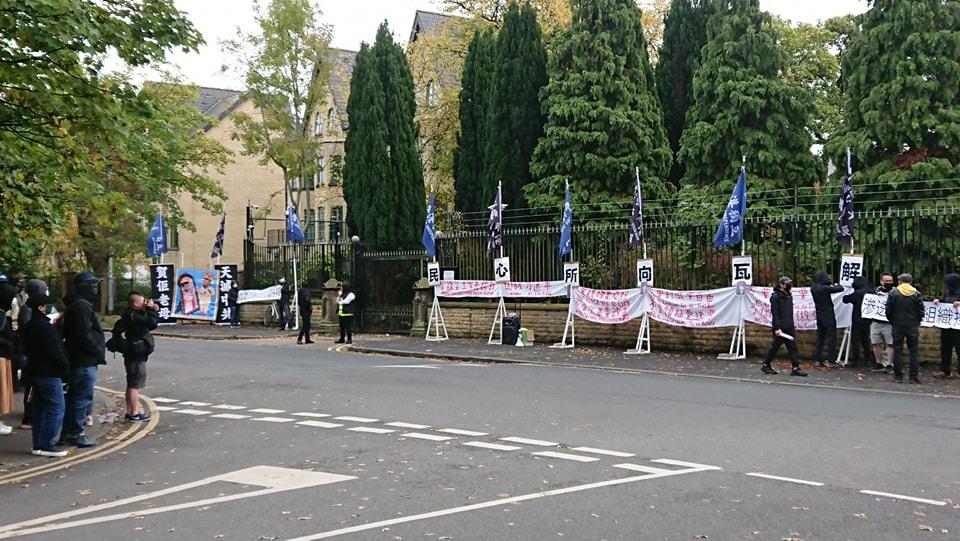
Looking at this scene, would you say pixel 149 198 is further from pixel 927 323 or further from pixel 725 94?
pixel 927 323

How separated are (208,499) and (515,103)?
2484 cm

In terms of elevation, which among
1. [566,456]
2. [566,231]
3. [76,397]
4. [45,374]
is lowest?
[566,456]

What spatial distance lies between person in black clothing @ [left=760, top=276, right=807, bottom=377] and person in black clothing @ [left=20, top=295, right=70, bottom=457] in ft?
38.5

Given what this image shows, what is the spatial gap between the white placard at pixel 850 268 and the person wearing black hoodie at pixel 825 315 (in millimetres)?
445

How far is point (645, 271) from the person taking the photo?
821 inches

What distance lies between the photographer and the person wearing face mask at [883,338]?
53.4 feet

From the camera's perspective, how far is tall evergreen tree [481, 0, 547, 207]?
1190 inches

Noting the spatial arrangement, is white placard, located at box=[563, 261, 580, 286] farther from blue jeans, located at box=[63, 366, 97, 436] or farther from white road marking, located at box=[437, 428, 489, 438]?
blue jeans, located at box=[63, 366, 97, 436]

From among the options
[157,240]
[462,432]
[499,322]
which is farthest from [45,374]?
[157,240]

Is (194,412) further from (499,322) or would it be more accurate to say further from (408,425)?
(499,322)

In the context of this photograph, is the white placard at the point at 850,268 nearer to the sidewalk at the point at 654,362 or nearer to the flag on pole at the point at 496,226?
the sidewalk at the point at 654,362

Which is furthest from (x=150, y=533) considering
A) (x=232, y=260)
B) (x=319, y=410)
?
(x=232, y=260)

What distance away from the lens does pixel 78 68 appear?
1005cm

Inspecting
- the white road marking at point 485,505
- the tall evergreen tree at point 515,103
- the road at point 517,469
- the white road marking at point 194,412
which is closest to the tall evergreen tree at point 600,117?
the tall evergreen tree at point 515,103
